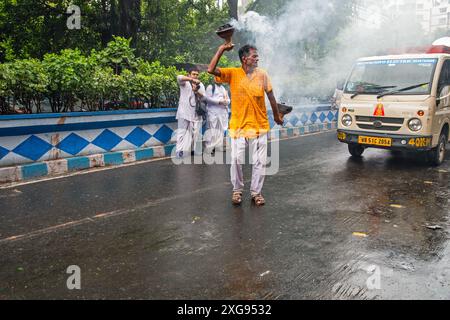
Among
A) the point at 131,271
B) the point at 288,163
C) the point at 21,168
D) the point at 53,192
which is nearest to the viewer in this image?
the point at 131,271

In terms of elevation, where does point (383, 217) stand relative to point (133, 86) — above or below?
below

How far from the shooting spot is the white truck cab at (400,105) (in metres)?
7.38

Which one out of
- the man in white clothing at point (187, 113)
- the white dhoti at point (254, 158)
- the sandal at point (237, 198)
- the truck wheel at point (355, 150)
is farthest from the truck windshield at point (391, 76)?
the sandal at point (237, 198)

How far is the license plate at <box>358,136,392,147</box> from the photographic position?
7.58 m

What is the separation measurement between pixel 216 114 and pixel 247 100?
4.25 meters

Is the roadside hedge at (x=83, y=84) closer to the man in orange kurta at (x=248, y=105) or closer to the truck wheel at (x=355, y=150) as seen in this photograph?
the man in orange kurta at (x=248, y=105)

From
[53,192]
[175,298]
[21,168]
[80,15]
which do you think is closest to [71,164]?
[21,168]

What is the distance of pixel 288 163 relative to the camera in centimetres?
816

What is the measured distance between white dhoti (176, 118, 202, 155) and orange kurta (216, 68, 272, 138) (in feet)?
11.6

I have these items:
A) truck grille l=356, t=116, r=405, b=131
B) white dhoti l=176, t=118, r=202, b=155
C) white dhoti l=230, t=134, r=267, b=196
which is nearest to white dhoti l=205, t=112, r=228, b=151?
white dhoti l=176, t=118, r=202, b=155

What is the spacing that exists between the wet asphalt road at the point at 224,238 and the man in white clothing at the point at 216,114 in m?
2.39

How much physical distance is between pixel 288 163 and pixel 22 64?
5.02 m

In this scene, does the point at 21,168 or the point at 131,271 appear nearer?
the point at 131,271
